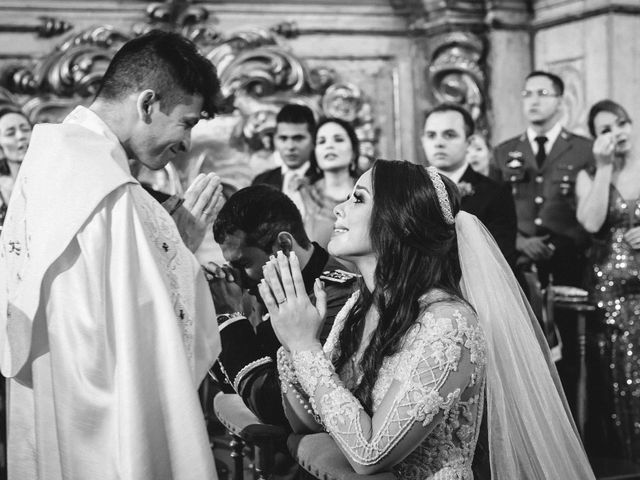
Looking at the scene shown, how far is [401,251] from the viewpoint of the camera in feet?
8.16

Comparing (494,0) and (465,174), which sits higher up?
(494,0)

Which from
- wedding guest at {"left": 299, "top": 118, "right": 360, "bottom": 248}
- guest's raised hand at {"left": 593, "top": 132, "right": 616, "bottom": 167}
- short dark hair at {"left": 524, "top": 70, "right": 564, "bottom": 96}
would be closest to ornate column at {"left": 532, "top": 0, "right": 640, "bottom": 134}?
short dark hair at {"left": 524, "top": 70, "right": 564, "bottom": 96}

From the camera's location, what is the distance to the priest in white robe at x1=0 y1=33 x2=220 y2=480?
7.36 ft

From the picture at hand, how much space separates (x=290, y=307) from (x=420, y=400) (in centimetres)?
41

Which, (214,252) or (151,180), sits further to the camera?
(151,180)

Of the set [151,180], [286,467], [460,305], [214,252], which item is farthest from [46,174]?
[151,180]

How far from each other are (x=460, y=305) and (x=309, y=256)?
89 cm

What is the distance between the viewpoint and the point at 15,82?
5.41m

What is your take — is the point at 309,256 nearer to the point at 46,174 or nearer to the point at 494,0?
the point at 46,174

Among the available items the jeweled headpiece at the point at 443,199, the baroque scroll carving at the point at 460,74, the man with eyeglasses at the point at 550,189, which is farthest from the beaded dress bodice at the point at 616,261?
the jeweled headpiece at the point at 443,199

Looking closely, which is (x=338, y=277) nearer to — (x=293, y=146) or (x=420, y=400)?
(x=420, y=400)

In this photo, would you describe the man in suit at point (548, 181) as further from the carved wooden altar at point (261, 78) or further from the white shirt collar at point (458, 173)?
the carved wooden altar at point (261, 78)

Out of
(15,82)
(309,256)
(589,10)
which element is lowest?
(309,256)

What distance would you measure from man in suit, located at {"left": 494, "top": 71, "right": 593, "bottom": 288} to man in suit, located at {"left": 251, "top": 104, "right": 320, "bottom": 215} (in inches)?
43.0
